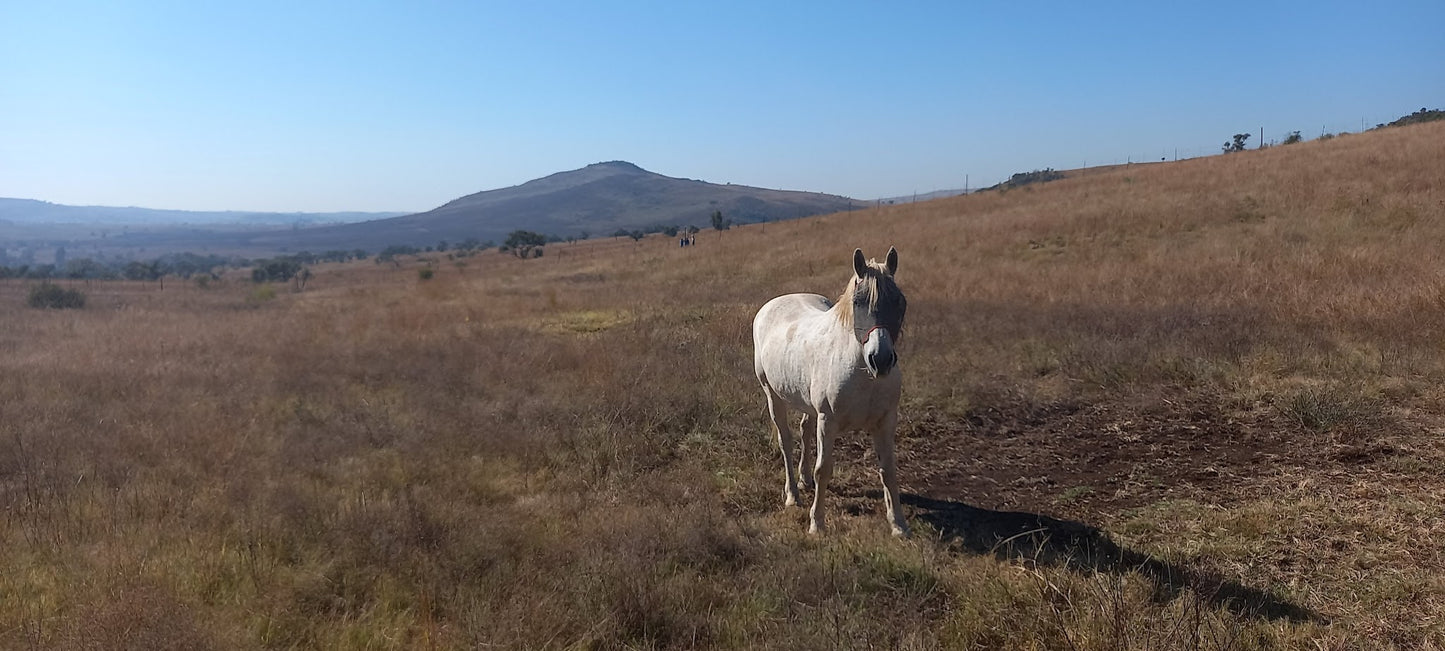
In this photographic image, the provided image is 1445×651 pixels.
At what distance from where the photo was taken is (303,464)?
574 centimetres

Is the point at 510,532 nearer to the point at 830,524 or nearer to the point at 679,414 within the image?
the point at 830,524

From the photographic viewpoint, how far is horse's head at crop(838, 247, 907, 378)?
→ 4.09 meters

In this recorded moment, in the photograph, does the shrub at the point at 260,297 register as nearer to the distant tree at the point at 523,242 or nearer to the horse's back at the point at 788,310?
the horse's back at the point at 788,310

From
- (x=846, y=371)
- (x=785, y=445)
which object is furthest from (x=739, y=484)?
(x=846, y=371)

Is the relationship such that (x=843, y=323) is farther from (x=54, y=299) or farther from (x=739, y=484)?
(x=54, y=299)

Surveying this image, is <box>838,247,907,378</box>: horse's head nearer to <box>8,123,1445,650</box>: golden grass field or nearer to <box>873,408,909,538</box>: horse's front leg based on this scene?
<box>873,408,909,538</box>: horse's front leg

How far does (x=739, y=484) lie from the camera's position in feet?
18.9

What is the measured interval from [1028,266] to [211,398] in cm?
1480

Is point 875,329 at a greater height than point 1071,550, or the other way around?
point 875,329

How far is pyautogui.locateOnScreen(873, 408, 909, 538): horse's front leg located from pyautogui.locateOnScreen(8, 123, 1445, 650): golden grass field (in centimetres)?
20

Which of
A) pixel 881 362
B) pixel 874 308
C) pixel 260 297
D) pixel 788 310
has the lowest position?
pixel 260 297

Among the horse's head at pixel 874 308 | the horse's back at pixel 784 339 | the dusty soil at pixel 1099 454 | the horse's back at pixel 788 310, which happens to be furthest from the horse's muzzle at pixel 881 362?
the dusty soil at pixel 1099 454

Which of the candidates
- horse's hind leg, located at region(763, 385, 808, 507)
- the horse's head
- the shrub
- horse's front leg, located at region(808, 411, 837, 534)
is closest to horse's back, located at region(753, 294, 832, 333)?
horse's hind leg, located at region(763, 385, 808, 507)

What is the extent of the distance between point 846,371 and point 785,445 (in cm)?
142
